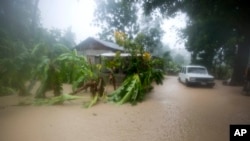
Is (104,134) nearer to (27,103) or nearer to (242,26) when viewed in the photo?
(27,103)

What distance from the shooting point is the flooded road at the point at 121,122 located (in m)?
6.12

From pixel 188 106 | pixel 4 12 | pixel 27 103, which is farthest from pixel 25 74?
pixel 4 12

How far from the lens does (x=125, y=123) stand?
739 cm

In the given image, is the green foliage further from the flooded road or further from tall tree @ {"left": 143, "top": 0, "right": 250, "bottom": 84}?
tall tree @ {"left": 143, "top": 0, "right": 250, "bottom": 84}

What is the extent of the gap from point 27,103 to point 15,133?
3.78m

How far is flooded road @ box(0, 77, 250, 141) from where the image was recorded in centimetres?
612

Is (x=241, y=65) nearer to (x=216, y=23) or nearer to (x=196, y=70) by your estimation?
(x=196, y=70)

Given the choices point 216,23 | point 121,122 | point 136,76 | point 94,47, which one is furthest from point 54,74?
point 94,47

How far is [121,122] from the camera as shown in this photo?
7.52 metres

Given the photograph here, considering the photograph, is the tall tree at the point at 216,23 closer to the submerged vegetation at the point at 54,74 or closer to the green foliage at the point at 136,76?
the green foliage at the point at 136,76

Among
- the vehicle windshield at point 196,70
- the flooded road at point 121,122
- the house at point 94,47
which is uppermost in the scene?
the house at point 94,47

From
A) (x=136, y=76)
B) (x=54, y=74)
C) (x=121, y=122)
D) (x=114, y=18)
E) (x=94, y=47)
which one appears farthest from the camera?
(x=114, y=18)

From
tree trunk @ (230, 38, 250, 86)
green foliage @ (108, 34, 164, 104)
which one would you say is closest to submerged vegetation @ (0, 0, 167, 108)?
green foliage @ (108, 34, 164, 104)

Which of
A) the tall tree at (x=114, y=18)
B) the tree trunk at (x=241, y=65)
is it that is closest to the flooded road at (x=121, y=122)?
the tree trunk at (x=241, y=65)
